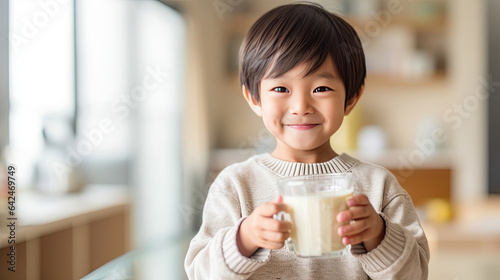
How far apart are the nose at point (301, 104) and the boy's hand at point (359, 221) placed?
14 cm

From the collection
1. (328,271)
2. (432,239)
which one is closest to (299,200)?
(328,271)

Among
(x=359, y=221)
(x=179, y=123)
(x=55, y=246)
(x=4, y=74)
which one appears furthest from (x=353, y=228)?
(x=179, y=123)

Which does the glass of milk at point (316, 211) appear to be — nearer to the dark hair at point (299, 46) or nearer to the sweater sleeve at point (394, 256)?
the sweater sleeve at point (394, 256)

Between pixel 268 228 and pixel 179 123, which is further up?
pixel 179 123

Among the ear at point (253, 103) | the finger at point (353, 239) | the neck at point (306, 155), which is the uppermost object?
the ear at point (253, 103)

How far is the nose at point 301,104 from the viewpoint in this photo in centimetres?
67

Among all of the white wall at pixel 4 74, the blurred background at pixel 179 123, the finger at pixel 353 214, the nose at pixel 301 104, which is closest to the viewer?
the finger at pixel 353 214

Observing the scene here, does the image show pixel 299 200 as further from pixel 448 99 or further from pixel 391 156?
pixel 448 99

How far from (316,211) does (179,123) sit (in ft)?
8.74

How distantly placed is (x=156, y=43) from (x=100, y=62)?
1.57 feet

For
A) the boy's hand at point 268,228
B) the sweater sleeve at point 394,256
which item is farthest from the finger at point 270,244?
the sweater sleeve at point 394,256

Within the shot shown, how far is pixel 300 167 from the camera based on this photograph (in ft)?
2.41

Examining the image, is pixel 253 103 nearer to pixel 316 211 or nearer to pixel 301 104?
pixel 301 104

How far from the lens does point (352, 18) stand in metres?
3.44
